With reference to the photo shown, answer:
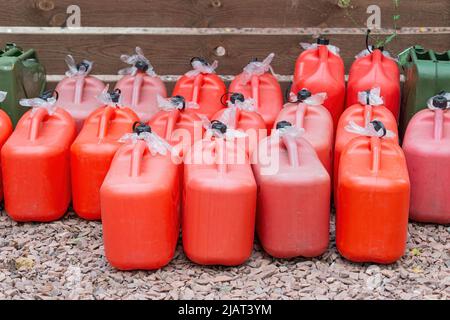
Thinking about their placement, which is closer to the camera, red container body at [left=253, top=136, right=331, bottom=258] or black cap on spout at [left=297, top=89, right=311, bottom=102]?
red container body at [left=253, top=136, right=331, bottom=258]

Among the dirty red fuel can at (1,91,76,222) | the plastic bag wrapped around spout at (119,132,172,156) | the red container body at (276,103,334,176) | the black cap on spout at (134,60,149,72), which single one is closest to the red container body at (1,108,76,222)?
the dirty red fuel can at (1,91,76,222)

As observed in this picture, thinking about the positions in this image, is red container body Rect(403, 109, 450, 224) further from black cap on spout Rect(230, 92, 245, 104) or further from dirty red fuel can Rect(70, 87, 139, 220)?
dirty red fuel can Rect(70, 87, 139, 220)

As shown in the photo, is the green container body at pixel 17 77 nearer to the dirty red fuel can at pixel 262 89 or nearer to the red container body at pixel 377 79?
the dirty red fuel can at pixel 262 89

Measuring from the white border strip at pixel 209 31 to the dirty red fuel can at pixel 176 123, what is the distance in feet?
3.74

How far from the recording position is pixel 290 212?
12.3 ft

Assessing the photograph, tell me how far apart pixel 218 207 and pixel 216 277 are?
34cm

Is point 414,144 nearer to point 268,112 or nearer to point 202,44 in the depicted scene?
point 268,112

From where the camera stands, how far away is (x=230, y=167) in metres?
3.76

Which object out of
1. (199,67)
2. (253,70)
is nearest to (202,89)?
(199,67)

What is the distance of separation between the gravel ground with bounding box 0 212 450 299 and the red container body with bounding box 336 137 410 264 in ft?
0.34

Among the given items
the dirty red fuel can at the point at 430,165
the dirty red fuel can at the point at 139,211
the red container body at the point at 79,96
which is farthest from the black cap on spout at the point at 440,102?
the red container body at the point at 79,96

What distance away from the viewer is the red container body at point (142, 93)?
4727 millimetres

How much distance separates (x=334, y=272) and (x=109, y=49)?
8.17 feet

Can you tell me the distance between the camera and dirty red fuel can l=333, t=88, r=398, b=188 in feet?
14.0
